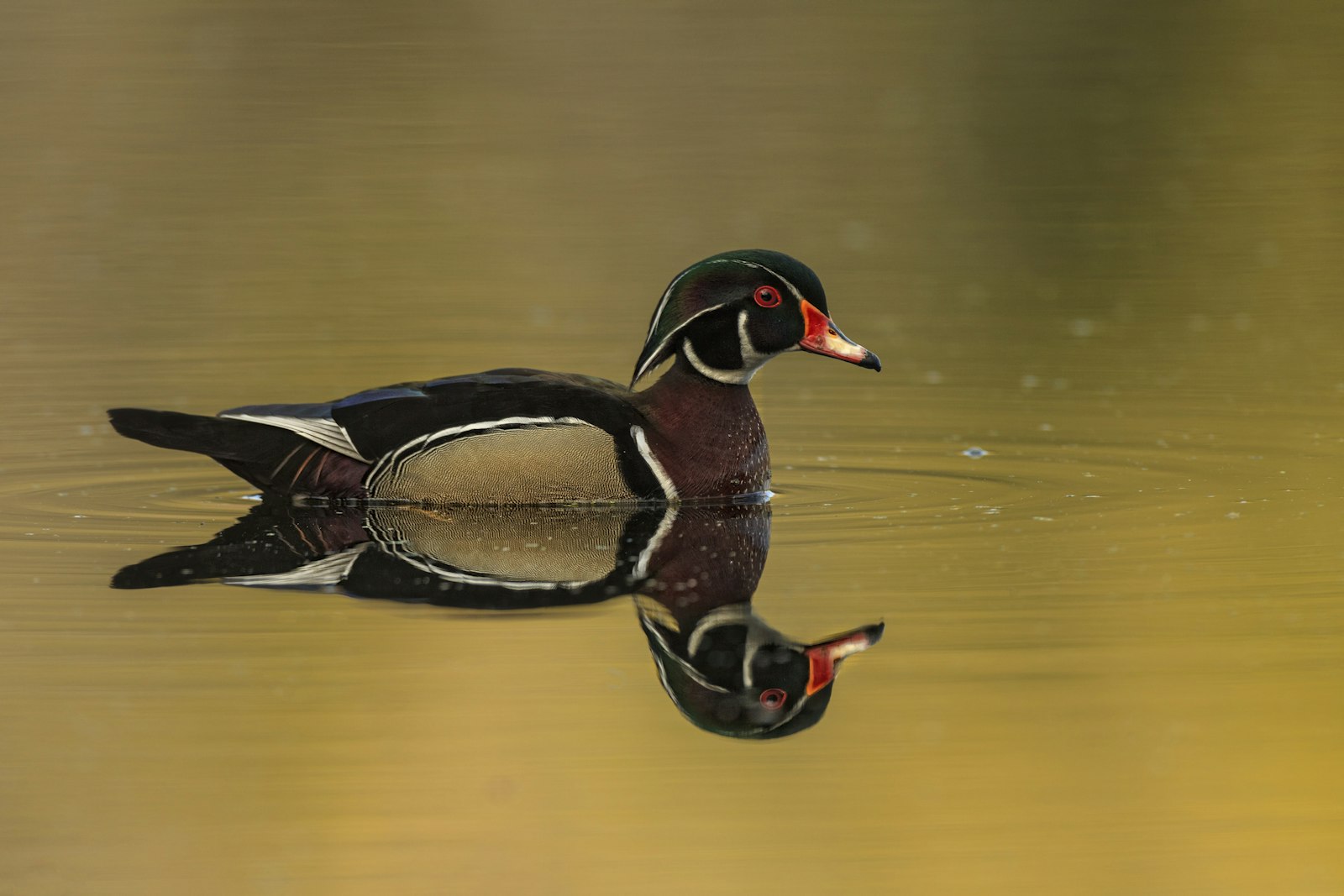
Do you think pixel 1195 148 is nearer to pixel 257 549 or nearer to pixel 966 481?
pixel 966 481

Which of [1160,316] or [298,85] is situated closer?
[1160,316]

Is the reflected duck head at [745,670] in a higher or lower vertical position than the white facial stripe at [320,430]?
higher

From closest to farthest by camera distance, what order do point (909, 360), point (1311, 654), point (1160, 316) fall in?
point (1311, 654) → point (909, 360) → point (1160, 316)

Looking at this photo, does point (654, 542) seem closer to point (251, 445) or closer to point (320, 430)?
point (320, 430)

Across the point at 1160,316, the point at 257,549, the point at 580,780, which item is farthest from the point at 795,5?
the point at 580,780

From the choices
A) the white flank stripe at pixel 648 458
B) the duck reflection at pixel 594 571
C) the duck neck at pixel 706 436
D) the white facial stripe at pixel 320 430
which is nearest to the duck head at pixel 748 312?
the duck neck at pixel 706 436

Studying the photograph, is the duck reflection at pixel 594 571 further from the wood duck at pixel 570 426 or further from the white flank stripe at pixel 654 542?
the wood duck at pixel 570 426
